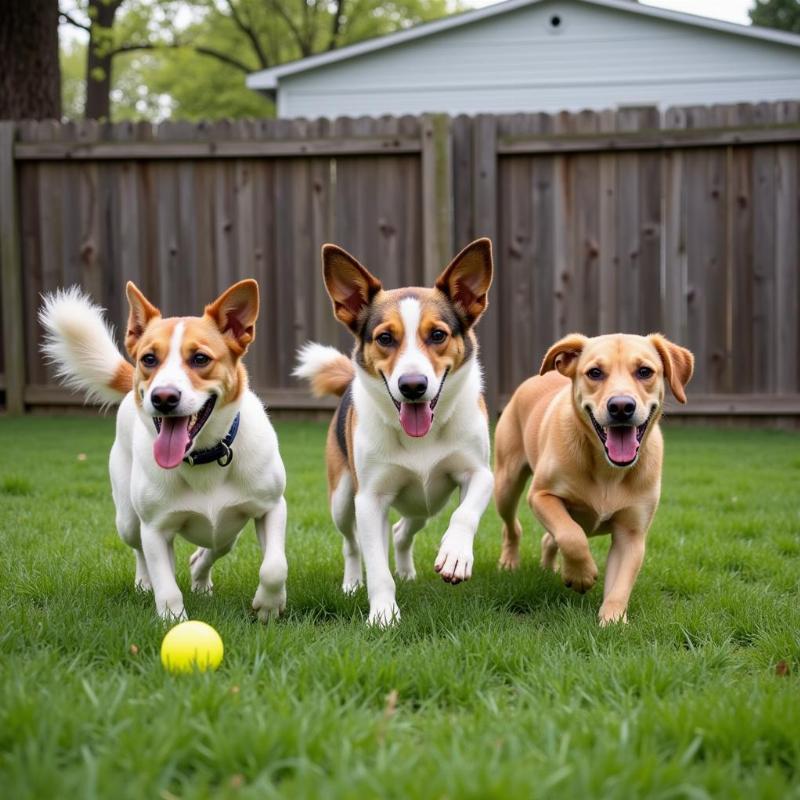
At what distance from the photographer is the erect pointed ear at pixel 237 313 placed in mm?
4301

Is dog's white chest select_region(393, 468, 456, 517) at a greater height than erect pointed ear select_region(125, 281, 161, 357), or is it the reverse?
erect pointed ear select_region(125, 281, 161, 357)

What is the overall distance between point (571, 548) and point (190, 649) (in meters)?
1.84

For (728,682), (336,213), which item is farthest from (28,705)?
(336,213)

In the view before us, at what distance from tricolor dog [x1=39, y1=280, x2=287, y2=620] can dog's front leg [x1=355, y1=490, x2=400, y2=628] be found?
0.37 metres

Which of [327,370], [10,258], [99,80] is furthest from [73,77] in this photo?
[327,370]

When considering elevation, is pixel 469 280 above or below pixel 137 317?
above

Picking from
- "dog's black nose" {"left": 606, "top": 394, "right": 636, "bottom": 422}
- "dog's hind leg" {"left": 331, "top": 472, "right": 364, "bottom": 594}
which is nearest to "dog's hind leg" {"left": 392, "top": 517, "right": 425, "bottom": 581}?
"dog's hind leg" {"left": 331, "top": 472, "right": 364, "bottom": 594}

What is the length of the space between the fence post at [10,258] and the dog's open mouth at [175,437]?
24.2 ft

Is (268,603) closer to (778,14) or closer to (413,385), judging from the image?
(413,385)

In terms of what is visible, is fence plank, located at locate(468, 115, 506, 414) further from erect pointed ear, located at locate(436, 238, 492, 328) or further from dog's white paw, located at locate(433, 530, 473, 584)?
dog's white paw, located at locate(433, 530, 473, 584)

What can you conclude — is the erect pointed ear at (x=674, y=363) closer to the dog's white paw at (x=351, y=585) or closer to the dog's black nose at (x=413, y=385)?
the dog's black nose at (x=413, y=385)

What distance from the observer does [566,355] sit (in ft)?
15.7

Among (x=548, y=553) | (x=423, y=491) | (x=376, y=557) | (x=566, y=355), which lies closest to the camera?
(x=376, y=557)

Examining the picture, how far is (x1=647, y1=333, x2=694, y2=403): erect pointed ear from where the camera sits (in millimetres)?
4539
